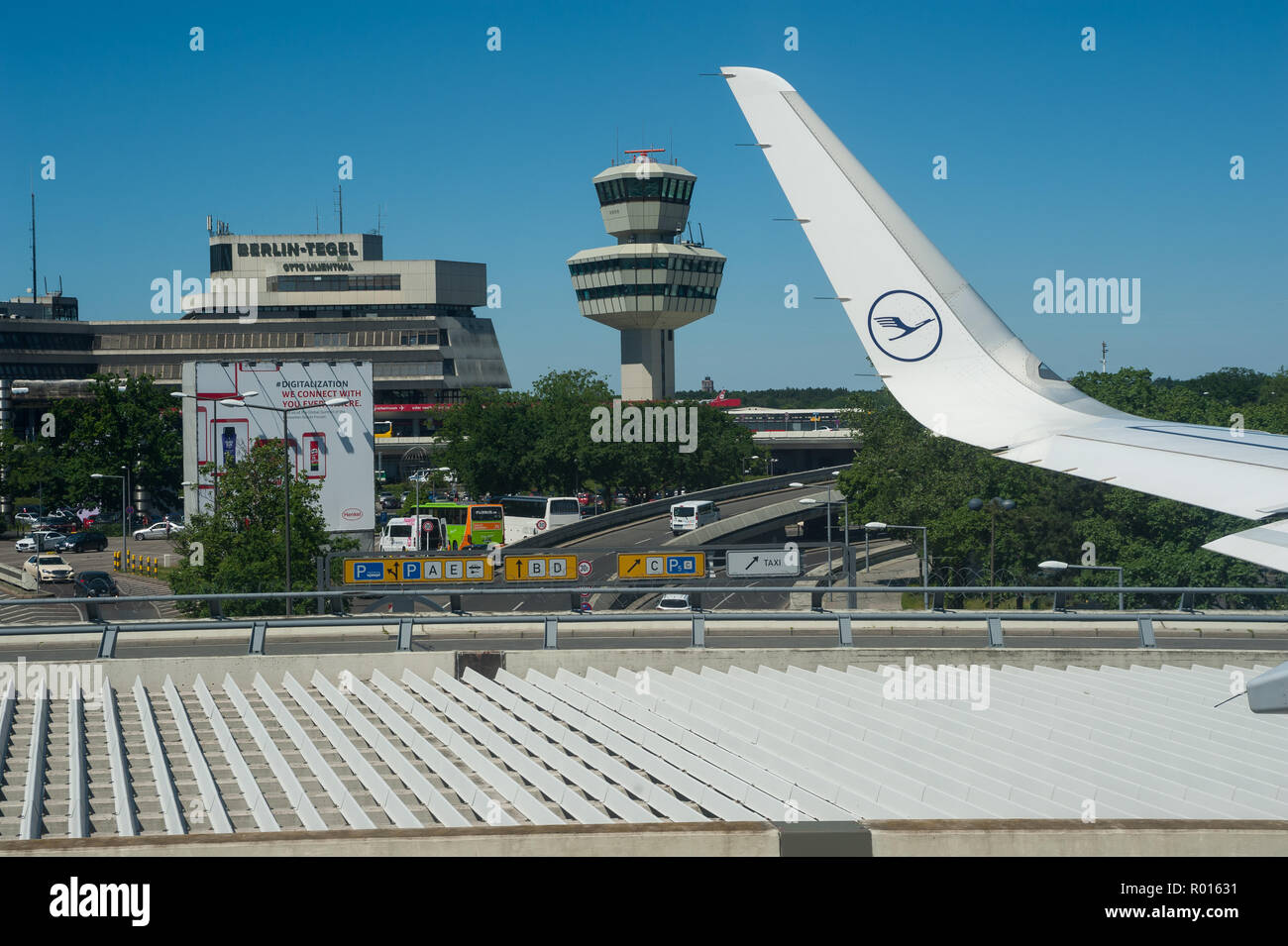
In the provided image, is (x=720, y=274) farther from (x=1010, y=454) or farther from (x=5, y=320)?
(x=1010, y=454)

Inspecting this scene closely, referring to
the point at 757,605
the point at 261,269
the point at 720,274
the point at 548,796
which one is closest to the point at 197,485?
the point at 757,605

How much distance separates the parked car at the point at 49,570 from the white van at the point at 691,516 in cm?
3634

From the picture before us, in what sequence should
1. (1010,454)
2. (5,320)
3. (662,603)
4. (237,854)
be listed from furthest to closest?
(5,320), (662,603), (1010,454), (237,854)

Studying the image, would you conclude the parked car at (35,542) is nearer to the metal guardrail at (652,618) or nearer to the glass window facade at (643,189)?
the metal guardrail at (652,618)

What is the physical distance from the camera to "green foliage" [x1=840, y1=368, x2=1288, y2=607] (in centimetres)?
5272

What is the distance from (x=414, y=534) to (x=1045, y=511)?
3782 centimetres

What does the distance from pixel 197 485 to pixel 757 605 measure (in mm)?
27994

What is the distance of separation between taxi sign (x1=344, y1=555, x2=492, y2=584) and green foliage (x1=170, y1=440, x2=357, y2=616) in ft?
23.2

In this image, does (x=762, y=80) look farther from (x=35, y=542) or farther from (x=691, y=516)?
(x=35, y=542)

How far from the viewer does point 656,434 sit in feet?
355

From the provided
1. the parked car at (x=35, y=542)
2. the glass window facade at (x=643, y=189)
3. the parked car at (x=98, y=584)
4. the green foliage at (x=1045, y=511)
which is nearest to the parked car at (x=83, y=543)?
the parked car at (x=35, y=542)

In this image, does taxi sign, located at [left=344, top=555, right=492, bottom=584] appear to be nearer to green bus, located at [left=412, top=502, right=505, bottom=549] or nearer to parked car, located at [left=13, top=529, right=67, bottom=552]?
green bus, located at [left=412, top=502, right=505, bottom=549]

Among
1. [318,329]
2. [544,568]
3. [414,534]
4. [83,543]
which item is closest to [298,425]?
[414,534]

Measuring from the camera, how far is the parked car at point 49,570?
60.3 meters
